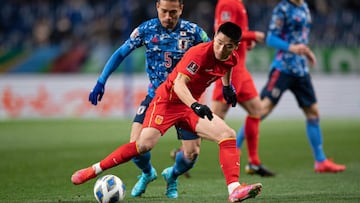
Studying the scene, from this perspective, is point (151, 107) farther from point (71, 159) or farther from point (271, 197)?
point (71, 159)

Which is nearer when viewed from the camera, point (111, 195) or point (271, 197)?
point (111, 195)

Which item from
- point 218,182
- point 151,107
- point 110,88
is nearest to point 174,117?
point 151,107

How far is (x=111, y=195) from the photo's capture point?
6.61 meters

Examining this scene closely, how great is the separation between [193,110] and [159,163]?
4.23 meters

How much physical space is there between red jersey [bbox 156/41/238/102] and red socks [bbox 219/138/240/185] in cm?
64

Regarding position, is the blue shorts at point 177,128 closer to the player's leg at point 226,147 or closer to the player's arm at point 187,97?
the player's leg at point 226,147

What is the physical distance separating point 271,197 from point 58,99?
14.1 metres

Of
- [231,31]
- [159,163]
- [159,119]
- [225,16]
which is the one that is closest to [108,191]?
[159,119]

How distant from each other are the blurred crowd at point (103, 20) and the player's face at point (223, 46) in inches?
559

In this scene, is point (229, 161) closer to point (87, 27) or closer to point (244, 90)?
point (244, 90)

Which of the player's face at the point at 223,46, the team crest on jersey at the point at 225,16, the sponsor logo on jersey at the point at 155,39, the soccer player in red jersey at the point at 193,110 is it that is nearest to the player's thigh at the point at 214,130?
the soccer player in red jersey at the point at 193,110

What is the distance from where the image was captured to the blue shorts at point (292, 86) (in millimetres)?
10023

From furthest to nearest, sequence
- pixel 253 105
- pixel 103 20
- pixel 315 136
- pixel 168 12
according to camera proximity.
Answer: pixel 103 20, pixel 315 136, pixel 253 105, pixel 168 12

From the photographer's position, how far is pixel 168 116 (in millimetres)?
6887
